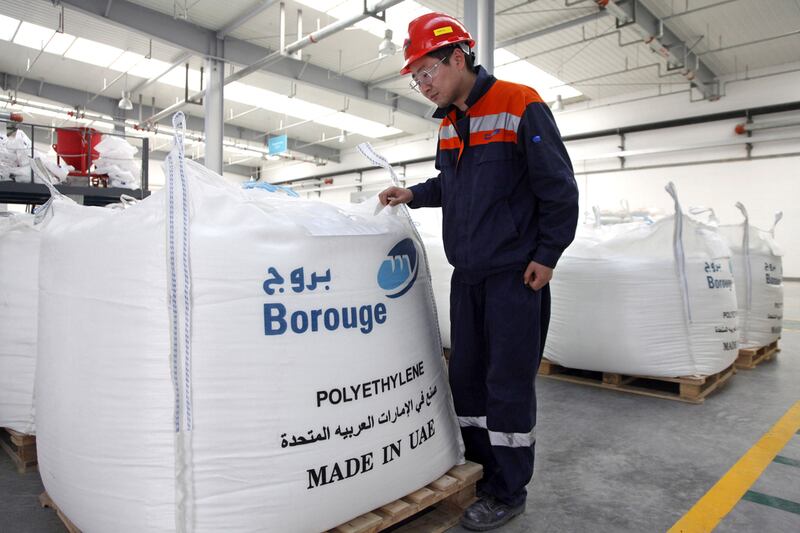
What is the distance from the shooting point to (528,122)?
76.4 inches

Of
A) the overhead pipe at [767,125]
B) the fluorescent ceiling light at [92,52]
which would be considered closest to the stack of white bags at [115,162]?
the fluorescent ceiling light at [92,52]

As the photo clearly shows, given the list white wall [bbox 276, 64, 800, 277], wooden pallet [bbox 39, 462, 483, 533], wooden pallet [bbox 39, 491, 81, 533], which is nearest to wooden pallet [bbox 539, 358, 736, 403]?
wooden pallet [bbox 39, 462, 483, 533]

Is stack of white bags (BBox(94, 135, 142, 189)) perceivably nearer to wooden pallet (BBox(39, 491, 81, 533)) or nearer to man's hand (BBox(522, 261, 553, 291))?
wooden pallet (BBox(39, 491, 81, 533))

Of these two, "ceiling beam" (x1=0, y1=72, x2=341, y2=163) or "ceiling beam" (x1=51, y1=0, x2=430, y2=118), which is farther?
"ceiling beam" (x1=0, y1=72, x2=341, y2=163)

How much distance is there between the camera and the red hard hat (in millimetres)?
1913

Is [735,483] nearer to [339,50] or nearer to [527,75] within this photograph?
[339,50]

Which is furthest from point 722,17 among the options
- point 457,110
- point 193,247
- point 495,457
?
point 193,247

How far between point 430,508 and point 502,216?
1185 millimetres

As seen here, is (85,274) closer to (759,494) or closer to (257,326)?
(257,326)

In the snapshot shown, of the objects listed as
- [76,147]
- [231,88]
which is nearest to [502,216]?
[76,147]

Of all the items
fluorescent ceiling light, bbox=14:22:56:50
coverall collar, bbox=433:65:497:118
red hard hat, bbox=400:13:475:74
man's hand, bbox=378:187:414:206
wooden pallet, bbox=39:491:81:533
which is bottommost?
wooden pallet, bbox=39:491:81:533

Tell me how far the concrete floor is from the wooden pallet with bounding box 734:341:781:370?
0.56 m

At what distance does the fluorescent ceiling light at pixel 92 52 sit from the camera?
1070 centimetres

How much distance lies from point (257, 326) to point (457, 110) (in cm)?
124
